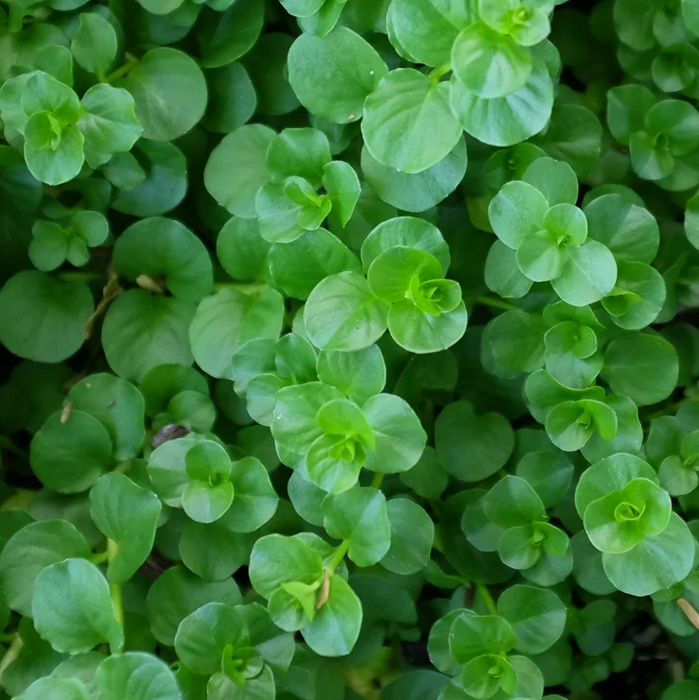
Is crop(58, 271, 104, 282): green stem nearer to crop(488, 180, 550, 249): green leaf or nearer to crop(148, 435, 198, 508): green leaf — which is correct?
crop(148, 435, 198, 508): green leaf

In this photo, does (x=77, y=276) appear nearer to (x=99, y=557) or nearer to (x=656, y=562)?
(x=99, y=557)

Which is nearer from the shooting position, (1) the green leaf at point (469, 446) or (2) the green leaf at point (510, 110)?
(2) the green leaf at point (510, 110)

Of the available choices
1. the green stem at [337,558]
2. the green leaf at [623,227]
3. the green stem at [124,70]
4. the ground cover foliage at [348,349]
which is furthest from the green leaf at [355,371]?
the green stem at [124,70]

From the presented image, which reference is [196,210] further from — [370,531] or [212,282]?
[370,531]

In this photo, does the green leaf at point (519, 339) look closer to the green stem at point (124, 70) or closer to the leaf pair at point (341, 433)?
the leaf pair at point (341, 433)

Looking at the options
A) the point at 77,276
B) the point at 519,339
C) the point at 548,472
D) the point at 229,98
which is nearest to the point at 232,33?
the point at 229,98

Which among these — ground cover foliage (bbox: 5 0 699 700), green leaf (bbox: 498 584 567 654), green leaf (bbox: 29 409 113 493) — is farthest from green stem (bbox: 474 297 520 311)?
green leaf (bbox: 29 409 113 493)

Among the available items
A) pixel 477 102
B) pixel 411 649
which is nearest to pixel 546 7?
pixel 477 102
